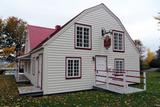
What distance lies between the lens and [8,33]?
46.0 meters

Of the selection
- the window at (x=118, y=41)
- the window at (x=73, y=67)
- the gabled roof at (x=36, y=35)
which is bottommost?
the window at (x=73, y=67)

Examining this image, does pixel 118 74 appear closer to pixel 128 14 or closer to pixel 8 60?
pixel 128 14

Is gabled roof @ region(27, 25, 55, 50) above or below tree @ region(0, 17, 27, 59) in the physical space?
below

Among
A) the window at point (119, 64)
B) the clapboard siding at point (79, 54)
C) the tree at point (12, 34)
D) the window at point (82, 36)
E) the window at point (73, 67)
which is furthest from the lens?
the tree at point (12, 34)

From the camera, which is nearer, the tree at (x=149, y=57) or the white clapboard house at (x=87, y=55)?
the white clapboard house at (x=87, y=55)

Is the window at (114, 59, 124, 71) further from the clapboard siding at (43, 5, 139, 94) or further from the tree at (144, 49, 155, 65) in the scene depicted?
the tree at (144, 49, 155, 65)

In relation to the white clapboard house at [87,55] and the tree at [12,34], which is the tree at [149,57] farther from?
the white clapboard house at [87,55]

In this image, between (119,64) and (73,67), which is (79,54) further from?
(119,64)

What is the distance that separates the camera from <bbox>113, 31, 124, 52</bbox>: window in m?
16.1

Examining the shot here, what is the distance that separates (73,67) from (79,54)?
3.46 ft

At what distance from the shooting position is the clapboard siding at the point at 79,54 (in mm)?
12211

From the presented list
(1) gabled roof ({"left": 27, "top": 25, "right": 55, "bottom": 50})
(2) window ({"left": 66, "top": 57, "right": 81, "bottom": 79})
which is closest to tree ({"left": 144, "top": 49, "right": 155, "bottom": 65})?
(1) gabled roof ({"left": 27, "top": 25, "right": 55, "bottom": 50})

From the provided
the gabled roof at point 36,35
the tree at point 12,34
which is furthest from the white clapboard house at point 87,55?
the tree at point 12,34

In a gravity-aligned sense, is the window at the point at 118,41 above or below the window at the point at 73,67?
above
